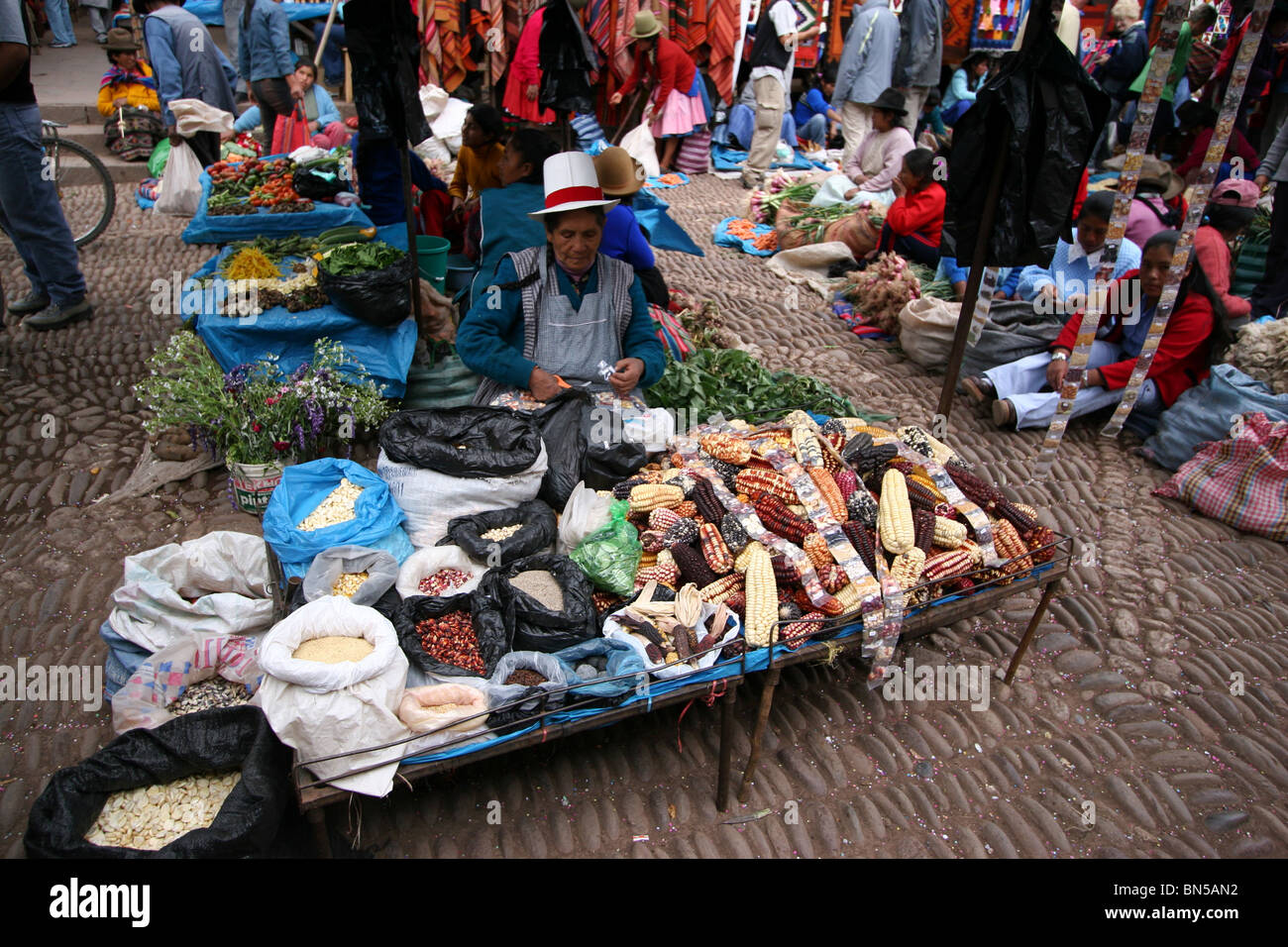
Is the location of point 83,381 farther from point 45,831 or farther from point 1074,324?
point 1074,324

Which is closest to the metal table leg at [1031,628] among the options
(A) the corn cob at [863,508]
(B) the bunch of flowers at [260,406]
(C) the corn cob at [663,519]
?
(A) the corn cob at [863,508]

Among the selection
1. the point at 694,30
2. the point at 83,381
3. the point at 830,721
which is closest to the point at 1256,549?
the point at 830,721

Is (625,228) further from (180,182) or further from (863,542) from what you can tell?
(180,182)

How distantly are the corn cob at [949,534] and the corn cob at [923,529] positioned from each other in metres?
0.03

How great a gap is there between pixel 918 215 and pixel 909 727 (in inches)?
232

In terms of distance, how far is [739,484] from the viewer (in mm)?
3977

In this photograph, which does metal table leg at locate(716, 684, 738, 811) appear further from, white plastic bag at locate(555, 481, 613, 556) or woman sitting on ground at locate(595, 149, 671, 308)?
woman sitting on ground at locate(595, 149, 671, 308)

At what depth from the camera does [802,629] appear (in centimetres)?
332

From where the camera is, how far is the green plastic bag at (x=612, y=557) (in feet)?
11.8

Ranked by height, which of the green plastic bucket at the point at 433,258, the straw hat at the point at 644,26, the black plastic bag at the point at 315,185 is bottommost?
the green plastic bucket at the point at 433,258

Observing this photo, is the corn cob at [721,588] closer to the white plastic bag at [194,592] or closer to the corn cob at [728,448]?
the corn cob at [728,448]

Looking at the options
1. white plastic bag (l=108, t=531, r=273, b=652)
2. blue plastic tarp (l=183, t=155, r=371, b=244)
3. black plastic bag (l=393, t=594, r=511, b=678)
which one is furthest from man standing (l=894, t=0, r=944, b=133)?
white plastic bag (l=108, t=531, r=273, b=652)

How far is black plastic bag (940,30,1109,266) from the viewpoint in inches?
170

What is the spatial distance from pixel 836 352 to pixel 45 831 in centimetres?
628
